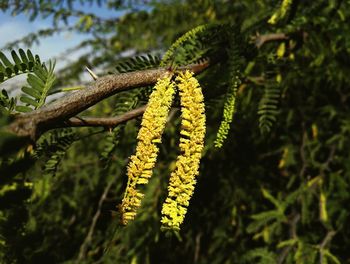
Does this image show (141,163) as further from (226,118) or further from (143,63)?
(143,63)

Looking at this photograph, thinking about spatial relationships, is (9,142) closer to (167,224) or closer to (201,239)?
(167,224)

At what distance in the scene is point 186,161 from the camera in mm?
604

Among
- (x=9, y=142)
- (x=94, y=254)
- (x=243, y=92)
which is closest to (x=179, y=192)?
(x=9, y=142)

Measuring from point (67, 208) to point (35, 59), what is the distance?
2.11 m

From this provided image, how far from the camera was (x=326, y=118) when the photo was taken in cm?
220

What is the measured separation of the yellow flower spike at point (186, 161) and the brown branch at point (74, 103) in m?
0.07

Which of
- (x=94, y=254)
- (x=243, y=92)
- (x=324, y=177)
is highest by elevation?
(x=243, y=92)

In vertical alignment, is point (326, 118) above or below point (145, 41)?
below

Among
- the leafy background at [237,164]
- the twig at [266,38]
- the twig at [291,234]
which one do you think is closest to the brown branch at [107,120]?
the leafy background at [237,164]

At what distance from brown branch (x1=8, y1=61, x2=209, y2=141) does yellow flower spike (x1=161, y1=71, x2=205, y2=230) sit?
69 millimetres

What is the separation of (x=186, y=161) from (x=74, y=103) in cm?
17

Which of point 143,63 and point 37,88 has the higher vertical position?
point 143,63

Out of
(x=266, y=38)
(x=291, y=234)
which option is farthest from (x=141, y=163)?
(x=291, y=234)

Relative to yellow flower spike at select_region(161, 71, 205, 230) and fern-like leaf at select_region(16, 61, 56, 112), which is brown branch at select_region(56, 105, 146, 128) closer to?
fern-like leaf at select_region(16, 61, 56, 112)
